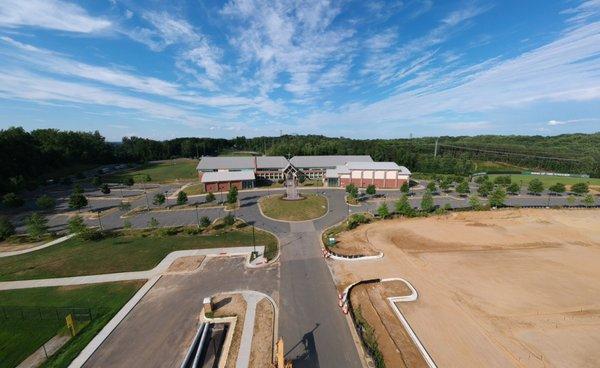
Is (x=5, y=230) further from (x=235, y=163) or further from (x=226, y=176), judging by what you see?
(x=235, y=163)

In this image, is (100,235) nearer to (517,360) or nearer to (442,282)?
(442,282)

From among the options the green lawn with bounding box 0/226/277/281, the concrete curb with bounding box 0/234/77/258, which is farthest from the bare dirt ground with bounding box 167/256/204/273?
the concrete curb with bounding box 0/234/77/258

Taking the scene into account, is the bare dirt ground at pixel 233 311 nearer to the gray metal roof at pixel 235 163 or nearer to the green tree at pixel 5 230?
the green tree at pixel 5 230

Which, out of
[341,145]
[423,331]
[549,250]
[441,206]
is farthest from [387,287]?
[341,145]

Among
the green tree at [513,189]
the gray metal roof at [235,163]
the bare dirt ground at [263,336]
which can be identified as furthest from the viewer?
the gray metal roof at [235,163]

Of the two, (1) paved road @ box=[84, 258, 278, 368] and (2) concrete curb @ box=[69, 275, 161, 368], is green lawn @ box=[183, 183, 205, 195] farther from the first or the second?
(2) concrete curb @ box=[69, 275, 161, 368]

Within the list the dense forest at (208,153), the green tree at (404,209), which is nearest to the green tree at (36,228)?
the dense forest at (208,153)
